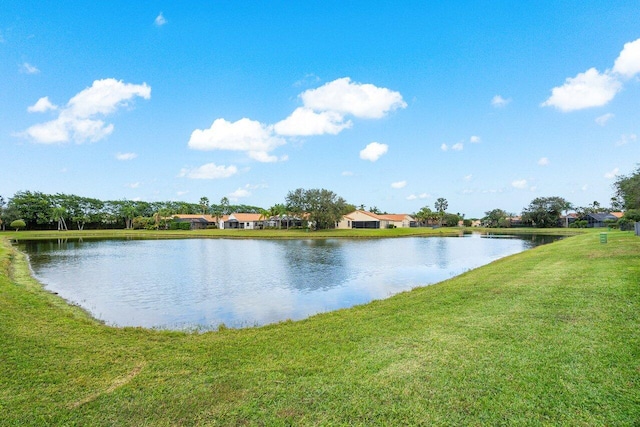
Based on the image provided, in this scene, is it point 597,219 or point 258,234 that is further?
point 597,219

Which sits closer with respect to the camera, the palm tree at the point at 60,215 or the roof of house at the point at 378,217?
the palm tree at the point at 60,215

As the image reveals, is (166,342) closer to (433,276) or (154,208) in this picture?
(433,276)

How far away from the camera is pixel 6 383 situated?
16.5 feet

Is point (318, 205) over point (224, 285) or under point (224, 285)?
over

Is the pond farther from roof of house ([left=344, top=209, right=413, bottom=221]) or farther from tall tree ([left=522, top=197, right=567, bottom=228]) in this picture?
tall tree ([left=522, top=197, right=567, bottom=228])

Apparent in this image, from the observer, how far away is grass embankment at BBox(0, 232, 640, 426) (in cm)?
413

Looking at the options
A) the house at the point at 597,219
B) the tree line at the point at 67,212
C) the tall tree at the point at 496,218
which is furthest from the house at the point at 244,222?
the house at the point at 597,219

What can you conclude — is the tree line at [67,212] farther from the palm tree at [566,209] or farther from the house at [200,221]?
the palm tree at [566,209]

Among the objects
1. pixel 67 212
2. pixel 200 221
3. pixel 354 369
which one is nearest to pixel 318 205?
pixel 200 221

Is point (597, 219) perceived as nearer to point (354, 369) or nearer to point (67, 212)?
point (354, 369)

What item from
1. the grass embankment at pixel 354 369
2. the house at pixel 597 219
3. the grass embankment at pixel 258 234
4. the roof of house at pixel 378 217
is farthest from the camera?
the roof of house at pixel 378 217

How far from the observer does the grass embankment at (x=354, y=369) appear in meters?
4.13

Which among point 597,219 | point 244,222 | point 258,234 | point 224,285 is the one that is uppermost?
point 244,222

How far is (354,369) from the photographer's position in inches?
207
